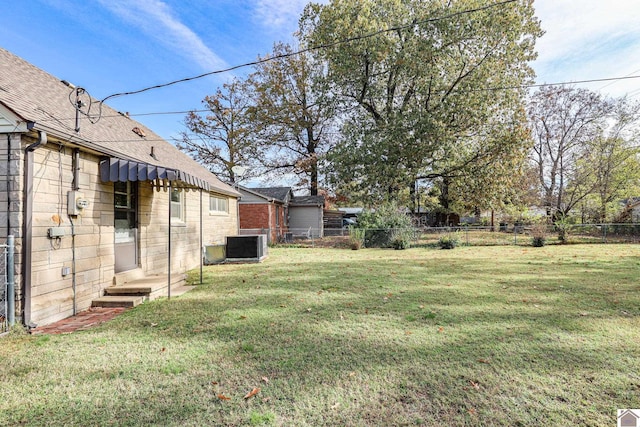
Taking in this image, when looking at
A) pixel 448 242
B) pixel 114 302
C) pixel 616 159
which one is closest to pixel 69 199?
pixel 114 302

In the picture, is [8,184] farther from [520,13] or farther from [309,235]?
[520,13]

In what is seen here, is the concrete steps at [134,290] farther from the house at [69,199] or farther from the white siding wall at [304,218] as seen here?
the white siding wall at [304,218]

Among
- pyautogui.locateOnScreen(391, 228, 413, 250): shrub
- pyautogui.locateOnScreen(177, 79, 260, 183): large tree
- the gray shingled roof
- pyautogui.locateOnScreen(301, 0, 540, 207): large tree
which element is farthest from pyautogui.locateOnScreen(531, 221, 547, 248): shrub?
pyautogui.locateOnScreen(177, 79, 260, 183): large tree

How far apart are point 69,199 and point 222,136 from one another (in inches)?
948

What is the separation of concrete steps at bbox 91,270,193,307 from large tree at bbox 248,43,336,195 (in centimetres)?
1905

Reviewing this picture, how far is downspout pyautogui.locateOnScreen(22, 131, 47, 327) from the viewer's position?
14.8 ft

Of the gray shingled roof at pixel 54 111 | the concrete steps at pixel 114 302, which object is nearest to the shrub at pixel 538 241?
the gray shingled roof at pixel 54 111

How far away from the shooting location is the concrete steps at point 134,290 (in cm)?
580

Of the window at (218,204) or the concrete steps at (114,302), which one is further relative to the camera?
the window at (218,204)

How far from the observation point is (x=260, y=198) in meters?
19.7

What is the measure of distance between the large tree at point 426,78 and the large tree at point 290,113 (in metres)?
5.01

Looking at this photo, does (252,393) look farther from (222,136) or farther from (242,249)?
(222,136)

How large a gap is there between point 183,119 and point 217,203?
62.5 feet

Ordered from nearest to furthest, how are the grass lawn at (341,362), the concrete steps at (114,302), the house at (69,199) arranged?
1. the grass lawn at (341,362)
2. the house at (69,199)
3. the concrete steps at (114,302)
